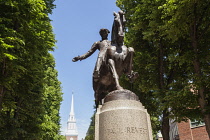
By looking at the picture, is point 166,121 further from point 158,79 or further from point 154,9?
point 154,9

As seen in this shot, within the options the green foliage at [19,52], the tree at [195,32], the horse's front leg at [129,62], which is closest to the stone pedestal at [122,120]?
the horse's front leg at [129,62]

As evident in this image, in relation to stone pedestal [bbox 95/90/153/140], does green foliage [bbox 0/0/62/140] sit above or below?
above

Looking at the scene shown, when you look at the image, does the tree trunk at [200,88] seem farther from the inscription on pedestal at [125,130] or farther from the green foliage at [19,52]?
the green foliage at [19,52]

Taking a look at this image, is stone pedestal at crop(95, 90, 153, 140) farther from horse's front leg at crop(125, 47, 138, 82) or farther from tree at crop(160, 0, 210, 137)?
tree at crop(160, 0, 210, 137)

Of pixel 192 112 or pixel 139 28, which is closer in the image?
pixel 192 112

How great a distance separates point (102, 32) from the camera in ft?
22.2

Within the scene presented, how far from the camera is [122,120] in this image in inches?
182

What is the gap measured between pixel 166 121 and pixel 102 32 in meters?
8.61

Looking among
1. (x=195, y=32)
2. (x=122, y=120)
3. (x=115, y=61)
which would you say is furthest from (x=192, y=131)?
(x=122, y=120)

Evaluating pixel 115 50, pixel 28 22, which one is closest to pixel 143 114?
pixel 115 50

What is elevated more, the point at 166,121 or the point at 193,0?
the point at 193,0

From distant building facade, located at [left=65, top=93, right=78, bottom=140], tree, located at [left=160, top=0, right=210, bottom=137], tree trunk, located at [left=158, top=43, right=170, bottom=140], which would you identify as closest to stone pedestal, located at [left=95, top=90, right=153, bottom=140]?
tree, located at [left=160, top=0, right=210, bottom=137]

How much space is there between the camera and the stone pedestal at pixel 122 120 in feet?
Answer: 14.9

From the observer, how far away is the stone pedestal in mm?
4527
